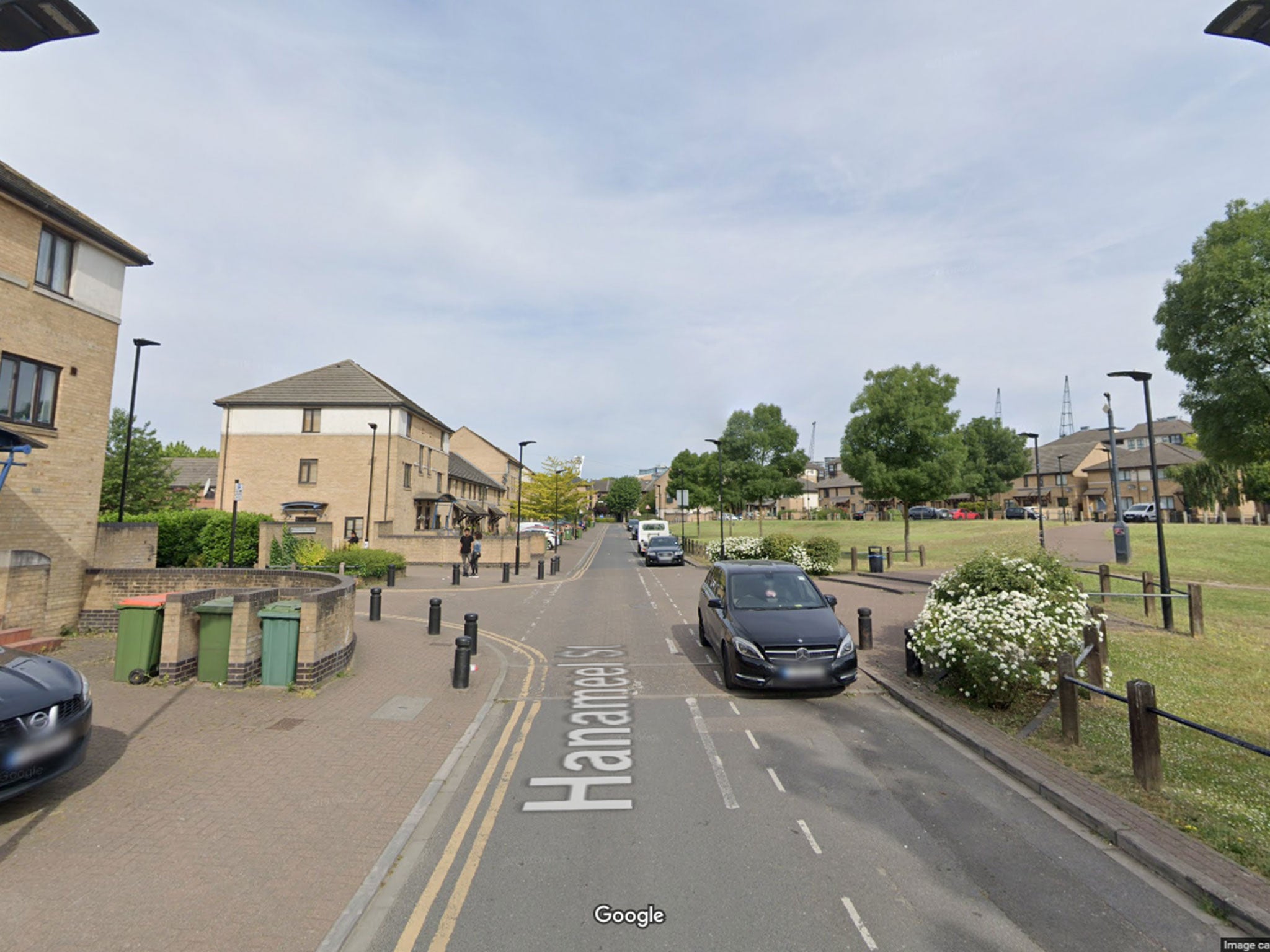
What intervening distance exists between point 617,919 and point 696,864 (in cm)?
84

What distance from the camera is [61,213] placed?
37.3 feet

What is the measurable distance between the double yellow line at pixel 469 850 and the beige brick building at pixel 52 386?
8977mm

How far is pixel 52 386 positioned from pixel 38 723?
31.6ft

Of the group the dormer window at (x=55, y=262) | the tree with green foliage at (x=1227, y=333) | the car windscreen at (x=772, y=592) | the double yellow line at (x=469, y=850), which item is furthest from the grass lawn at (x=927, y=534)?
the dormer window at (x=55, y=262)

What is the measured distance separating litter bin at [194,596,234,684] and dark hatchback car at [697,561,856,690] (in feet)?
23.6

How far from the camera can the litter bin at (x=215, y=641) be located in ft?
29.3

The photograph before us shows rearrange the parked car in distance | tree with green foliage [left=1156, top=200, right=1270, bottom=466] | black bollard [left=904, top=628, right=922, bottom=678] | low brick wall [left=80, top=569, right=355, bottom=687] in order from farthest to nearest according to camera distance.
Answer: the parked car in distance < tree with green foliage [left=1156, top=200, right=1270, bottom=466] < black bollard [left=904, top=628, right=922, bottom=678] < low brick wall [left=80, top=569, right=355, bottom=687]

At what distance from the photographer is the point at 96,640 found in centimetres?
1148

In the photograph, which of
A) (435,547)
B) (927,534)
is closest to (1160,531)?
(435,547)

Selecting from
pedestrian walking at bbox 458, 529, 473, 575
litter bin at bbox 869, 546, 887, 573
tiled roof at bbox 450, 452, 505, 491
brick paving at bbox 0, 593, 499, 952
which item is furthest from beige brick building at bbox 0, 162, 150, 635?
tiled roof at bbox 450, 452, 505, 491

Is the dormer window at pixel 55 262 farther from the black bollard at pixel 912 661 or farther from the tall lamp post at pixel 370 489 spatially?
the tall lamp post at pixel 370 489

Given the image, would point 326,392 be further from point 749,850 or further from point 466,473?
point 749,850

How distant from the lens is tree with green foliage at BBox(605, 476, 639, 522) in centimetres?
13175

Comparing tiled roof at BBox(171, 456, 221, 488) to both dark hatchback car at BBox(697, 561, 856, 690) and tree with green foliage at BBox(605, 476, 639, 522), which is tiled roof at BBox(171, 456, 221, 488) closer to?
dark hatchback car at BBox(697, 561, 856, 690)
